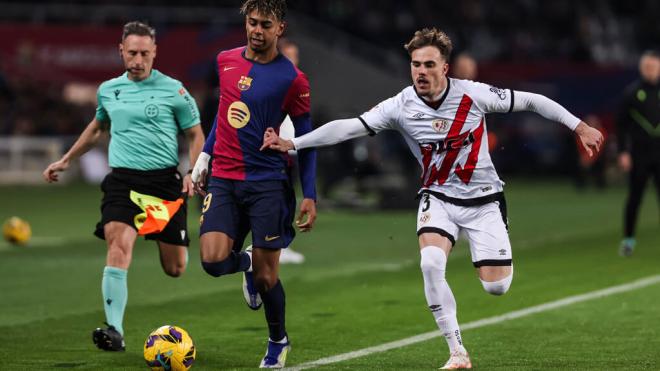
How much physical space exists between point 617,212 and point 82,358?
53.5 feet

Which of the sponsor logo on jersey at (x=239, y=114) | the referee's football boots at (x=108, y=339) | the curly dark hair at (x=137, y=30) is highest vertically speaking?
the curly dark hair at (x=137, y=30)

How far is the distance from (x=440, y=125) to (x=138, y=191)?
2.55 metres

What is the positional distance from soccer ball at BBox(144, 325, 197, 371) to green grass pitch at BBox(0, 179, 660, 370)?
0.35m

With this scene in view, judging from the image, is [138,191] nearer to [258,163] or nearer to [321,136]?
[258,163]

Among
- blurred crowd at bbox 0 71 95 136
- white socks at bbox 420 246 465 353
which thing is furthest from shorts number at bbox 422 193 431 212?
blurred crowd at bbox 0 71 95 136

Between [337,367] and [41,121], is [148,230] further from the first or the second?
[41,121]

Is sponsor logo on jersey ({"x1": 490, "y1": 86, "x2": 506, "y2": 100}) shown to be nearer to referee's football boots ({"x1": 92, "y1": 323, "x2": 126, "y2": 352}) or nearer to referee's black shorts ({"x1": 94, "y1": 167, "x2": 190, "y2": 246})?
referee's black shorts ({"x1": 94, "y1": 167, "x2": 190, "y2": 246})

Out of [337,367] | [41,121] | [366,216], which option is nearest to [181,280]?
[337,367]

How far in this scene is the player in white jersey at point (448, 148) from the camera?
8.22 m

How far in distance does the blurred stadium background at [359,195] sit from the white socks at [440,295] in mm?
330

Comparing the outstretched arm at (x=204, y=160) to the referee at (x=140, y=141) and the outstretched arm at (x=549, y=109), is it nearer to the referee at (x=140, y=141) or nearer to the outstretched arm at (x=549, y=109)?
the referee at (x=140, y=141)

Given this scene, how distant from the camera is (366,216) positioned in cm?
2302

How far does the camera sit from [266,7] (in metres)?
8.09

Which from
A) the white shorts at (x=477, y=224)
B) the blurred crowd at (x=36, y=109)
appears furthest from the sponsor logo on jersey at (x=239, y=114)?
the blurred crowd at (x=36, y=109)
